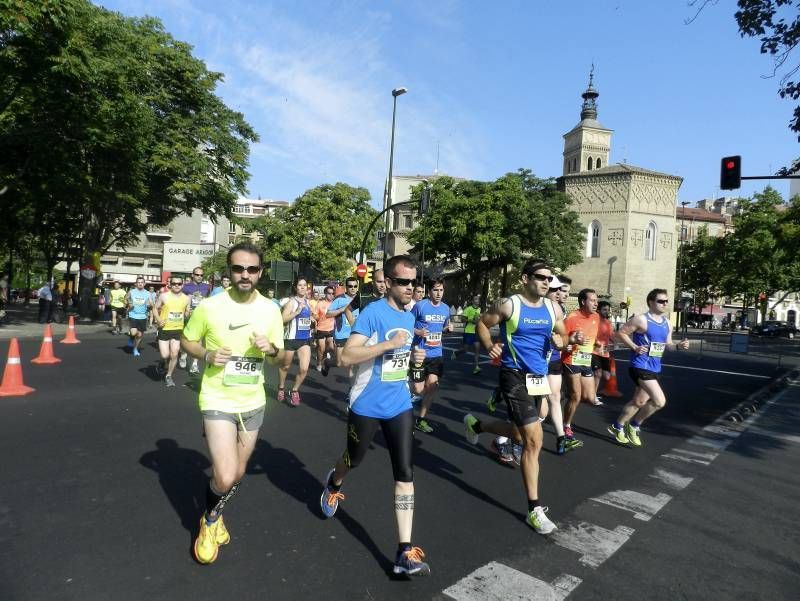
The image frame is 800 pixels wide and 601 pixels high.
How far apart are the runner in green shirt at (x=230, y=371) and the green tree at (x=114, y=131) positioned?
13.2 meters

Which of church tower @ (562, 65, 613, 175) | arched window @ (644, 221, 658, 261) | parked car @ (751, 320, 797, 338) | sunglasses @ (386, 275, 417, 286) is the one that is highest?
church tower @ (562, 65, 613, 175)

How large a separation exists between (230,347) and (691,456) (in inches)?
Answer: 217

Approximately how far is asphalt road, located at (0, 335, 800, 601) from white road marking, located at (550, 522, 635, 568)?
0.02 metres

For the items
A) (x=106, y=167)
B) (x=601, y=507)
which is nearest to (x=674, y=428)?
(x=601, y=507)

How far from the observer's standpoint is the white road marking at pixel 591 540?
3.88 meters

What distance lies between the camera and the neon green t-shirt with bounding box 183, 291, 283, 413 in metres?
3.57

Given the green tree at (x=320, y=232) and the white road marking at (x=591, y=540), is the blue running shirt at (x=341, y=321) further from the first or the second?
the green tree at (x=320, y=232)

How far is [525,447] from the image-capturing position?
4.40m

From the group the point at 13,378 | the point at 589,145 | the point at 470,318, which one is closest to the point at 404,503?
the point at 13,378

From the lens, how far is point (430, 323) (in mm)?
7961

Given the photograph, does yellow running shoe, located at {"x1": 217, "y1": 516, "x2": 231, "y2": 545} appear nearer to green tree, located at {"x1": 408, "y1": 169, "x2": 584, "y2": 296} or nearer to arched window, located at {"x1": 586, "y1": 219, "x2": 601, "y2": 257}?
green tree, located at {"x1": 408, "y1": 169, "x2": 584, "y2": 296}

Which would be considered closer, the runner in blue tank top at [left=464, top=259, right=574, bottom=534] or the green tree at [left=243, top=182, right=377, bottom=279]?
the runner in blue tank top at [left=464, top=259, right=574, bottom=534]

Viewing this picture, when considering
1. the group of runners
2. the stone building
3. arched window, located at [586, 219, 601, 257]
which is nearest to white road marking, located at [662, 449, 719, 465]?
the group of runners

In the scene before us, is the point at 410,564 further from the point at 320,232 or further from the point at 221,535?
the point at 320,232
